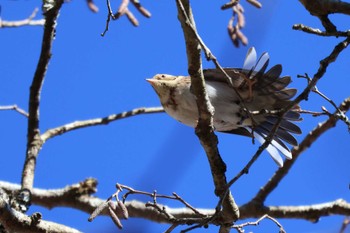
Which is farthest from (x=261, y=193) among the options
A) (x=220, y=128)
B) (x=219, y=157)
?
(x=219, y=157)

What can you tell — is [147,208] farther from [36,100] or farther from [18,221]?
[18,221]

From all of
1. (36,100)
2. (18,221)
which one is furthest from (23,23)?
(18,221)

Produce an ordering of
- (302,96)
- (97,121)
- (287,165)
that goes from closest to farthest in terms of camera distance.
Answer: (302,96)
(287,165)
(97,121)

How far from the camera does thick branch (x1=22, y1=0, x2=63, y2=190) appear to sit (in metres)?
3.56

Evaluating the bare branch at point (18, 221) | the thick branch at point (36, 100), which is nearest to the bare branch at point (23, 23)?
the thick branch at point (36, 100)

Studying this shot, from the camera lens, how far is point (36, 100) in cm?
382

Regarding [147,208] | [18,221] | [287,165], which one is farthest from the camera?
[287,165]

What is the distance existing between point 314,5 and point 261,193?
183cm

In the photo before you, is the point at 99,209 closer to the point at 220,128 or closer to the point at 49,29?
the point at 220,128

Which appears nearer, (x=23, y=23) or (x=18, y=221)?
(x=18, y=221)

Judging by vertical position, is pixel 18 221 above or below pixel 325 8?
below

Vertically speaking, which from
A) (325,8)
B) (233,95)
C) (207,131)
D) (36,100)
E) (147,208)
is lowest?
(207,131)

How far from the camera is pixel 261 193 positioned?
3.88 metres

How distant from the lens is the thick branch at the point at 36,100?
→ 356cm
